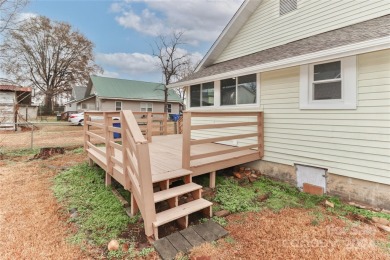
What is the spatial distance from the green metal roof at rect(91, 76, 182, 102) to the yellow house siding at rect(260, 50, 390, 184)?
67.1 feet

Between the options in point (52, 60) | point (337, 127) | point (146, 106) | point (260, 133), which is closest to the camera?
point (337, 127)

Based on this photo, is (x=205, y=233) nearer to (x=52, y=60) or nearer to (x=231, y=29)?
(x=231, y=29)

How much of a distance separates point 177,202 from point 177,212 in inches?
10.6

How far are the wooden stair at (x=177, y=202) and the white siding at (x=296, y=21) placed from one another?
5107mm

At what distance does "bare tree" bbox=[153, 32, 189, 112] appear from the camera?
68.2 feet

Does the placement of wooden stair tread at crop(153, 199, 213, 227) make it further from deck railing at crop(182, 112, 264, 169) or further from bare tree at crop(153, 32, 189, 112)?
bare tree at crop(153, 32, 189, 112)

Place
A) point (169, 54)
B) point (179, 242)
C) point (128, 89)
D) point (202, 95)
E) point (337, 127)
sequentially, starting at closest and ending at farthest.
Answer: point (179, 242), point (337, 127), point (202, 95), point (169, 54), point (128, 89)

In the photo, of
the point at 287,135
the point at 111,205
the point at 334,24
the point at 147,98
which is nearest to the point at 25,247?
the point at 111,205

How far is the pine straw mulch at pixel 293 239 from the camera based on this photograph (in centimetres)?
251

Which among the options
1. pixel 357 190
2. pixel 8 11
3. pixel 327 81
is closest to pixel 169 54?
pixel 8 11

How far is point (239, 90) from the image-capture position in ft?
20.5

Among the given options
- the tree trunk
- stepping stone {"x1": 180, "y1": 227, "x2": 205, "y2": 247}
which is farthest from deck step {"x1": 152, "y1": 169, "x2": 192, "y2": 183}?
the tree trunk

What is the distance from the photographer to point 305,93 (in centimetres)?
464

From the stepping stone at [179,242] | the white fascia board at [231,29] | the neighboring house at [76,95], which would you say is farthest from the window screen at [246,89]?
the neighboring house at [76,95]
